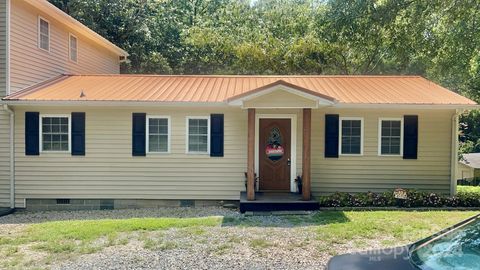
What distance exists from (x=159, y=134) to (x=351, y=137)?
17.0 ft

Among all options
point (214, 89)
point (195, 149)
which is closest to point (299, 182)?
point (195, 149)

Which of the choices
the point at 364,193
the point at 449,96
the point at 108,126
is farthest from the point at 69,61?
the point at 449,96

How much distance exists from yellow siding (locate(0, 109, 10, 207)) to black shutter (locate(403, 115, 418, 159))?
414 inches

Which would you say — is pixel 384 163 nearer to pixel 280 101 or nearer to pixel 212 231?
pixel 280 101

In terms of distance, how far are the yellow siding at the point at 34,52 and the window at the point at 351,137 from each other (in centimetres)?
881

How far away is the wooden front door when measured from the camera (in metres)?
10.7

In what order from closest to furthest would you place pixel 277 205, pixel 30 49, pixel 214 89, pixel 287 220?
pixel 287 220 < pixel 277 205 < pixel 30 49 < pixel 214 89

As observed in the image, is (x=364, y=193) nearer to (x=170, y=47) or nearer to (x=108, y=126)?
(x=108, y=126)

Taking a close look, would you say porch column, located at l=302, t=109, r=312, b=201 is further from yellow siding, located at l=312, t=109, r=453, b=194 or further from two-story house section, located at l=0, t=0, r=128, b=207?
two-story house section, located at l=0, t=0, r=128, b=207

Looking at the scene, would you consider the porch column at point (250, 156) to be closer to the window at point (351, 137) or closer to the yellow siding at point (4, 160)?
the window at point (351, 137)

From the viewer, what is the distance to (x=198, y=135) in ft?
34.4

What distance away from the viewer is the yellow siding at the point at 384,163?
10516 mm

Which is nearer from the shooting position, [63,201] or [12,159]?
[12,159]

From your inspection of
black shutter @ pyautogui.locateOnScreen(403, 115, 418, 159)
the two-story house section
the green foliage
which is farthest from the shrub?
the two-story house section
